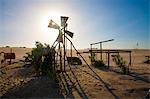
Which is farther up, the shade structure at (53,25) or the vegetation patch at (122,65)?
the shade structure at (53,25)

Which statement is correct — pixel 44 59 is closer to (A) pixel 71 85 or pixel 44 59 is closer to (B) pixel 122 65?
(A) pixel 71 85

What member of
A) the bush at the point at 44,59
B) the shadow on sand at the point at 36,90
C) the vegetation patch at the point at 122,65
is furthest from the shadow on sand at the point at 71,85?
the vegetation patch at the point at 122,65

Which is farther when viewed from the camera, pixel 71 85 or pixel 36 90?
pixel 71 85

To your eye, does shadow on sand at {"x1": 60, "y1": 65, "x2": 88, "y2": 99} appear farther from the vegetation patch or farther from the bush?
the vegetation patch

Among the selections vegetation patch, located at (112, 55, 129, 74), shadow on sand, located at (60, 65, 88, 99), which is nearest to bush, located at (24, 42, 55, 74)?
shadow on sand, located at (60, 65, 88, 99)

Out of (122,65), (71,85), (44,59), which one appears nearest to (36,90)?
(71,85)

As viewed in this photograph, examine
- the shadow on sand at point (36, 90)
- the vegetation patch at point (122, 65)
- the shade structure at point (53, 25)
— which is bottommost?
the shadow on sand at point (36, 90)

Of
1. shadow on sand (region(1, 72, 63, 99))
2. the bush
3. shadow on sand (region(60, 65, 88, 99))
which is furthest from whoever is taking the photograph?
the bush

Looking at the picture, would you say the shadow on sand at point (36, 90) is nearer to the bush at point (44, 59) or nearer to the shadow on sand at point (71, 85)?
the shadow on sand at point (71, 85)

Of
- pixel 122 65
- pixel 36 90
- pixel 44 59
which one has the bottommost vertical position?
pixel 36 90

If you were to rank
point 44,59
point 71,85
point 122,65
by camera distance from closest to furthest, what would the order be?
point 71,85
point 44,59
point 122,65

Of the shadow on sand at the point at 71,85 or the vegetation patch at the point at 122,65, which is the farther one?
the vegetation patch at the point at 122,65

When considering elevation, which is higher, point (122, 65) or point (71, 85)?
point (122, 65)

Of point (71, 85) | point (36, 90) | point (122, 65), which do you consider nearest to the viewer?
point (36, 90)
